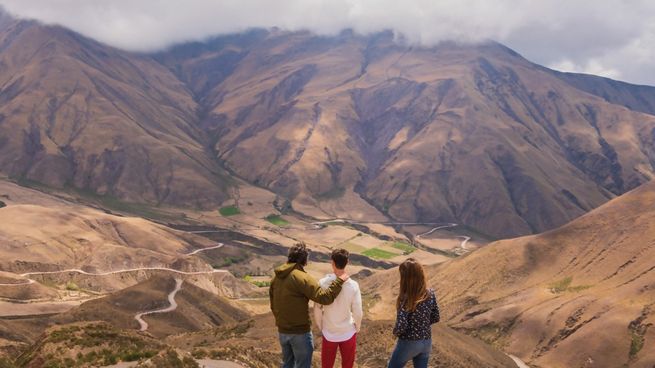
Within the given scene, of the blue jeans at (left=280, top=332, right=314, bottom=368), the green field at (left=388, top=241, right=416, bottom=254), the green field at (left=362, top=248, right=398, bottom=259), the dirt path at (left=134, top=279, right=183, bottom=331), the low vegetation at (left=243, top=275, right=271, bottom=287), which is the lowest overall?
the low vegetation at (left=243, top=275, right=271, bottom=287)

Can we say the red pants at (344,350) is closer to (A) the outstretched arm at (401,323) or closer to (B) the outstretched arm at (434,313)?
(A) the outstretched arm at (401,323)

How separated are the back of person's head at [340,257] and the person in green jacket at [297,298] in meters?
0.26

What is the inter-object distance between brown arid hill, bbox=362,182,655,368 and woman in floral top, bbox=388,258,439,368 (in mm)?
61345

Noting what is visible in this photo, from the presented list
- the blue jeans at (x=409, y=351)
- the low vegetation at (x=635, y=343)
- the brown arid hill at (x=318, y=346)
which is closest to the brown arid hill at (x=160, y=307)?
the brown arid hill at (x=318, y=346)

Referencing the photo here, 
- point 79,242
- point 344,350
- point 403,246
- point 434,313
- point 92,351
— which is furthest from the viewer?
point 403,246

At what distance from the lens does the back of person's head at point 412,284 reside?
570 inches

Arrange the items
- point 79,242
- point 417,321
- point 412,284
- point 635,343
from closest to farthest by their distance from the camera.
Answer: point 412,284 < point 417,321 < point 635,343 < point 79,242

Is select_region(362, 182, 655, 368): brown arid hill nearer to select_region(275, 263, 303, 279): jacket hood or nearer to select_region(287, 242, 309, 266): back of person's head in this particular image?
select_region(287, 242, 309, 266): back of person's head

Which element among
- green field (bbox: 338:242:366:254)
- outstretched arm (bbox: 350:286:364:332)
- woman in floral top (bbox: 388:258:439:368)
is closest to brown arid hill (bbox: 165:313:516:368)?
outstretched arm (bbox: 350:286:364:332)

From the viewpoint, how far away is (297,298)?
14891 mm

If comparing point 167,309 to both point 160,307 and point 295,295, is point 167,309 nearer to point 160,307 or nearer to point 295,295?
point 160,307

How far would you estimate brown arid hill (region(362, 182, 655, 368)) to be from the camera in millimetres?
72812

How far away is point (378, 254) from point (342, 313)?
16524 cm

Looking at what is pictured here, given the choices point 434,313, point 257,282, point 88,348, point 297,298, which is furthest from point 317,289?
point 257,282
